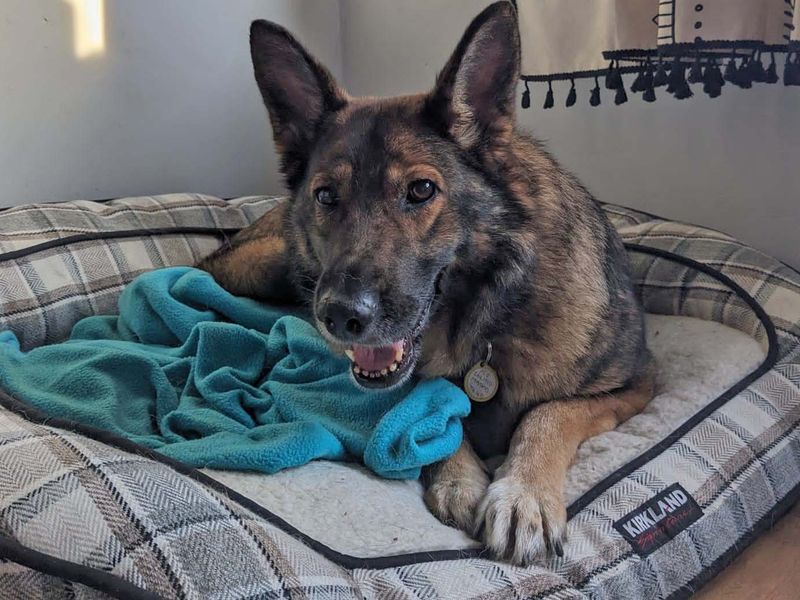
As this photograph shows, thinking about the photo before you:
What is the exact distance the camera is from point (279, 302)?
245 cm

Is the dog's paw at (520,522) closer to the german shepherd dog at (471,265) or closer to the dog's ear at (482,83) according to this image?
the german shepherd dog at (471,265)

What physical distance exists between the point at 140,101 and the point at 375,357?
2033 millimetres

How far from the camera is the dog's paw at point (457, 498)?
1.48 metres

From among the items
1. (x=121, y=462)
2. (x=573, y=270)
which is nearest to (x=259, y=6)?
(x=573, y=270)

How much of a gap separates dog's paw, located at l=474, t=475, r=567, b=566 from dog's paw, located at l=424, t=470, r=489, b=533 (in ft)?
0.13

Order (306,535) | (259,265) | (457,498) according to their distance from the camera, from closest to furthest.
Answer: (306,535)
(457,498)
(259,265)

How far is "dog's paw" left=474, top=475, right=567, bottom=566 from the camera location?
1.36 meters

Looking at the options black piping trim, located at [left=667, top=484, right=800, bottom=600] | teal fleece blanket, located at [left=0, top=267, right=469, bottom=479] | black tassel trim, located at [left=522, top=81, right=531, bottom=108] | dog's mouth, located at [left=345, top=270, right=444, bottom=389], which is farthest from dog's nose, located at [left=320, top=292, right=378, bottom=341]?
black tassel trim, located at [left=522, top=81, right=531, bottom=108]

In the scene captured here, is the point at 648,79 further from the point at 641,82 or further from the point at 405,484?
the point at 405,484

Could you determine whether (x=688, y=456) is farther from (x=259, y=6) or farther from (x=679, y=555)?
(x=259, y=6)

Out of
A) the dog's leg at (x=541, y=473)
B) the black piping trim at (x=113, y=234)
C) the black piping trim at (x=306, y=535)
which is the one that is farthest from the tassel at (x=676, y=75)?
the black piping trim at (x=113, y=234)

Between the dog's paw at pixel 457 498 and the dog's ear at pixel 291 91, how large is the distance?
786mm

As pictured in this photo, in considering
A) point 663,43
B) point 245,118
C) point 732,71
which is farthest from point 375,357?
point 245,118

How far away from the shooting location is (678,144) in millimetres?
2729
